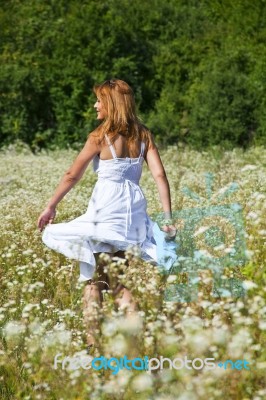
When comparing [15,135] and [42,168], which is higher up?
[42,168]

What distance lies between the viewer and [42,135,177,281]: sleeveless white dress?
484 cm

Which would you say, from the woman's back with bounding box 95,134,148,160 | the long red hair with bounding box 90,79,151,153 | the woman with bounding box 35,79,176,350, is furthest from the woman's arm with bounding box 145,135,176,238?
the long red hair with bounding box 90,79,151,153

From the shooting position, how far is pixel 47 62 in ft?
75.0

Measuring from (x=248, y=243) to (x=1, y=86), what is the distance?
17.9 m

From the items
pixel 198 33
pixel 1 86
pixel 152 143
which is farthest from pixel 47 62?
pixel 152 143

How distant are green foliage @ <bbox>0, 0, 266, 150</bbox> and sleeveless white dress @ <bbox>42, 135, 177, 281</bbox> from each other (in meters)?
12.8

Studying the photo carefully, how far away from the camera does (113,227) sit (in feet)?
16.0

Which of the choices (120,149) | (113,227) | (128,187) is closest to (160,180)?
(128,187)

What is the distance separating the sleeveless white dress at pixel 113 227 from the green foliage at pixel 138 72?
1280cm

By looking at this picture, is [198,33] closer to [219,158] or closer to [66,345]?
[219,158]

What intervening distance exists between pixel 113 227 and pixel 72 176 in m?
0.46

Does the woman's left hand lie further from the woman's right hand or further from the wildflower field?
the woman's right hand

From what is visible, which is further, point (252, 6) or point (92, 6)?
point (252, 6)

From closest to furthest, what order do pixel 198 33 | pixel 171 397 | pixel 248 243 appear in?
1. pixel 171 397
2. pixel 248 243
3. pixel 198 33
